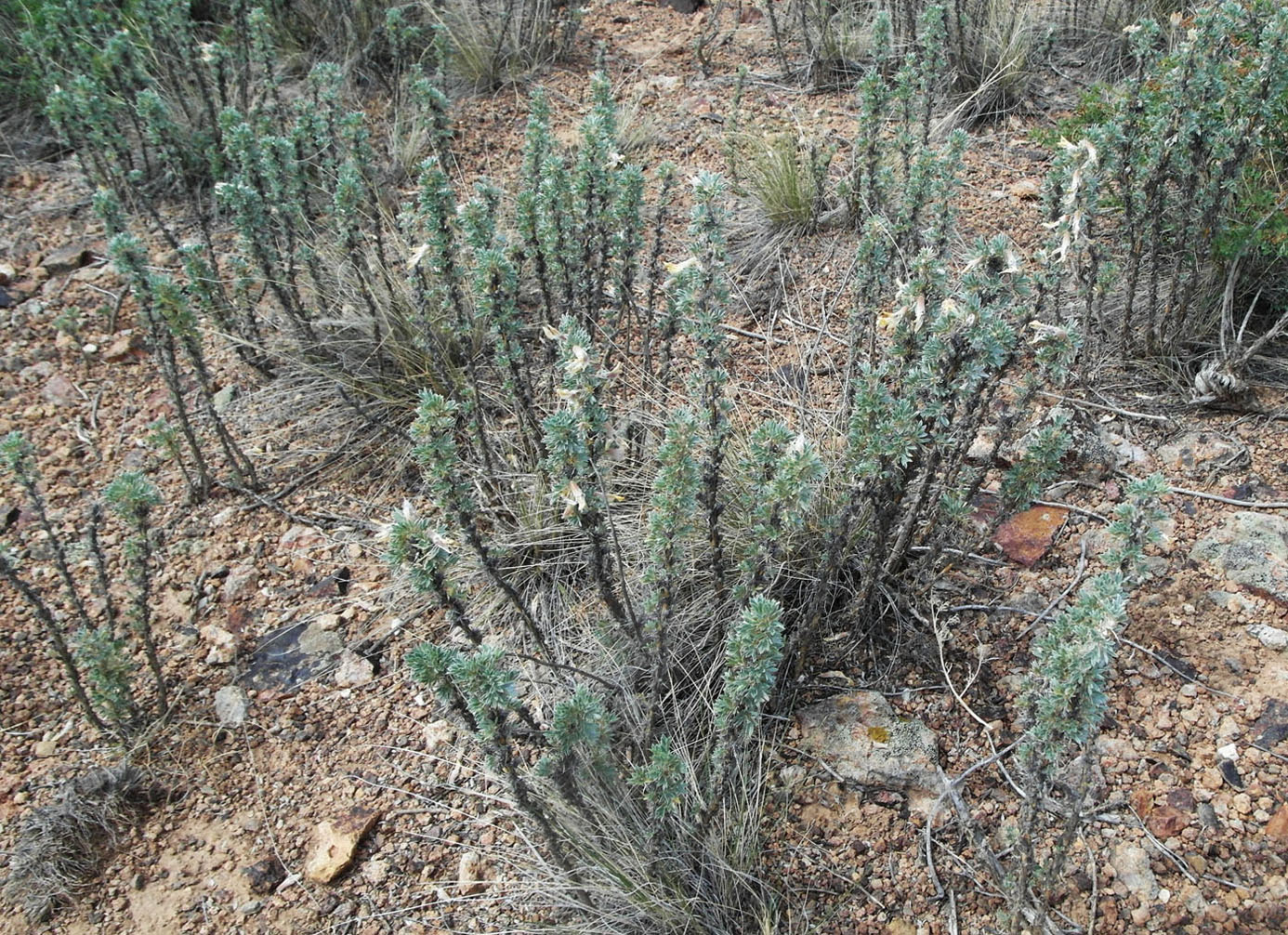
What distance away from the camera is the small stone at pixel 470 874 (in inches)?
98.5

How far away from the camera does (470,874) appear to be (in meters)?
2.54

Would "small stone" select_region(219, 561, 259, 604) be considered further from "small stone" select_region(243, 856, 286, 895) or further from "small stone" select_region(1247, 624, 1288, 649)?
"small stone" select_region(1247, 624, 1288, 649)

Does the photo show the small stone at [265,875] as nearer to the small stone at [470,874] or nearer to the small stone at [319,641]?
the small stone at [470,874]

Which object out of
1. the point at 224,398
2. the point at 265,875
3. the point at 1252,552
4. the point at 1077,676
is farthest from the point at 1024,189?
the point at 265,875

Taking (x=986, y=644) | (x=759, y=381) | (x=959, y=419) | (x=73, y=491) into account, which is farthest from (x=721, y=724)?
(x=73, y=491)

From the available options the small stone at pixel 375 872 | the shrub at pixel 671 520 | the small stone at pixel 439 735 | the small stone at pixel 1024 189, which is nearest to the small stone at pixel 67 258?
the shrub at pixel 671 520

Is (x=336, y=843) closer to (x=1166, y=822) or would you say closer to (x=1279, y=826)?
(x=1166, y=822)

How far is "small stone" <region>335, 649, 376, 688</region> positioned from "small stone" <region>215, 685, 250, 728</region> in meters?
0.29

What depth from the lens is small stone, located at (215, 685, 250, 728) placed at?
119 inches

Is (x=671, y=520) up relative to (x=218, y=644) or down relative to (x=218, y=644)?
up

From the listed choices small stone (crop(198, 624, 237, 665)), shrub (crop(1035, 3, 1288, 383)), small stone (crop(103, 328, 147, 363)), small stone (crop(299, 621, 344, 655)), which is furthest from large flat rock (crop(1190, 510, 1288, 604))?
small stone (crop(103, 328, 147, 363))

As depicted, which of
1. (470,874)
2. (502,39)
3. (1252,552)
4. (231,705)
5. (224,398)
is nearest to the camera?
(470,874)

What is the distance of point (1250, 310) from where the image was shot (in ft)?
11.1

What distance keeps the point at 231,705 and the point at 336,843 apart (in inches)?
27.0
